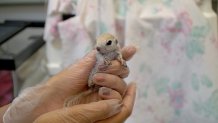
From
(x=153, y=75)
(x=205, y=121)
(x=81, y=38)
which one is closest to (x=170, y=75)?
(x=153, y=75)

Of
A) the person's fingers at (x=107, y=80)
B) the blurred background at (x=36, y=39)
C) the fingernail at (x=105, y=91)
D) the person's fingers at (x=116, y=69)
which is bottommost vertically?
the blurred background at (x=36, y=39)

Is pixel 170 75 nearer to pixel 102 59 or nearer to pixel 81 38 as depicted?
pixel 81 38

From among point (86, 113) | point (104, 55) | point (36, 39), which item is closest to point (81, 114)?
point (86, 113)

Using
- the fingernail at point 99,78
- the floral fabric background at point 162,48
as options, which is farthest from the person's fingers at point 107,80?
the floral fabric background at point 162,48

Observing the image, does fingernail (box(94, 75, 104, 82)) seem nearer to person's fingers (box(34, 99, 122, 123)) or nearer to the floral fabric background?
person's fingers (box(34, 99, 122, 123))

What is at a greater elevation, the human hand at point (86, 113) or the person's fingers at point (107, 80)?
the person's fingers at point (107, 80)

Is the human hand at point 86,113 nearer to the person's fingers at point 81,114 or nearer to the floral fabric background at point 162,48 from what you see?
the person's fingers at point 81,114

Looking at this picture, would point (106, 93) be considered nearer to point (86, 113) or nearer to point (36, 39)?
point (86, 113)
